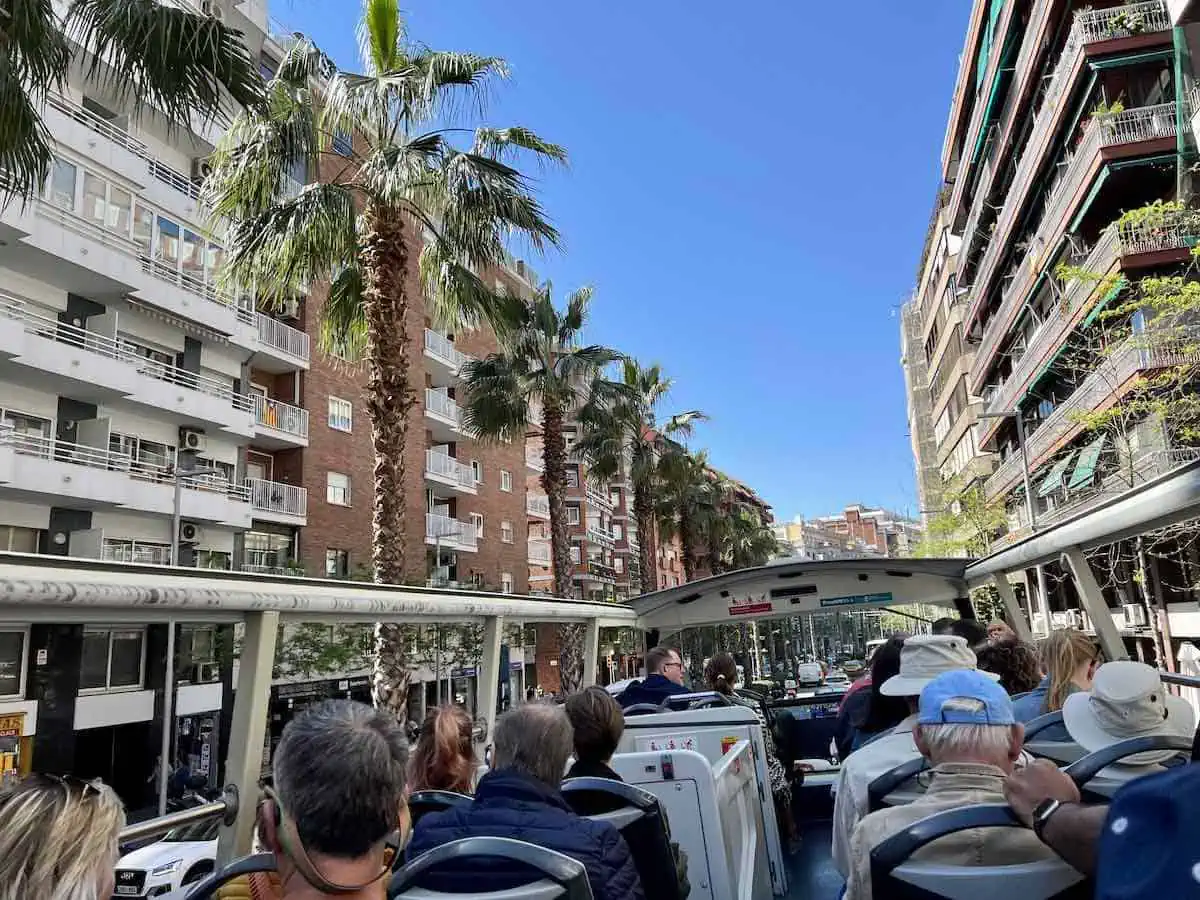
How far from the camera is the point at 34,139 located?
23.3 ft

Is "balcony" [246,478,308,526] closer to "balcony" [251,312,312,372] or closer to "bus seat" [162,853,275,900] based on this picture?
"balcony" [251,312,312,372]

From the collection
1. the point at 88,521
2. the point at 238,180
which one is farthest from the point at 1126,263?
the point at 88,521

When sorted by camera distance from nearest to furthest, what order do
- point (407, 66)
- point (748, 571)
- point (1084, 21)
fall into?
1. point (748, 571)
2. point (407, 66)
3. point (1084, 21)

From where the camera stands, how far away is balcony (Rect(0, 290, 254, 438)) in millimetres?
20984

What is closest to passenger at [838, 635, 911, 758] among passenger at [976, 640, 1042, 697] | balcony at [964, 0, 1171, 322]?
passenger at [976, 640, 1042, 697]

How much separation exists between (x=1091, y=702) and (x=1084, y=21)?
89.6 ft

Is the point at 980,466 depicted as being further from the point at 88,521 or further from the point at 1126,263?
the point at 88,521

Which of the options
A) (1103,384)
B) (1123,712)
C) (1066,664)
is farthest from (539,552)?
(1123,712)

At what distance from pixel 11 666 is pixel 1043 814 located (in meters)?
24.4

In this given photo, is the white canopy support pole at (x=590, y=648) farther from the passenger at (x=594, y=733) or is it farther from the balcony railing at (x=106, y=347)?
the balcony railing at (x=106, y=347)

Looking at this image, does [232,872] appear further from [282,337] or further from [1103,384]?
[282,337]

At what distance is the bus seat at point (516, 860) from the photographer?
2.23 m

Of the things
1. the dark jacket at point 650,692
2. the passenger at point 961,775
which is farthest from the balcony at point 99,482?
the passenger at point 961,775

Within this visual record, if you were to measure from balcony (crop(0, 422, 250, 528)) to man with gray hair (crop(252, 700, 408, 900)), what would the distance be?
2130cm
